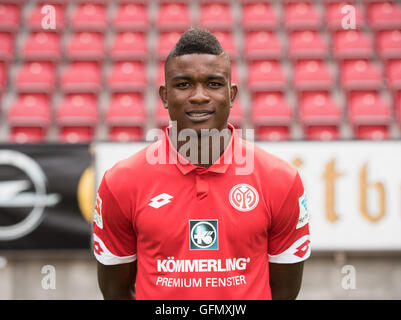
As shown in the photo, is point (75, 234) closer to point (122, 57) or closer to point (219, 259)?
point (219, 259)

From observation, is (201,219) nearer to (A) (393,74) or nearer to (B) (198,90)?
(B) (198,90)

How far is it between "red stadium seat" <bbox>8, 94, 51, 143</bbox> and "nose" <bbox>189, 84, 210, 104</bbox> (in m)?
4.05

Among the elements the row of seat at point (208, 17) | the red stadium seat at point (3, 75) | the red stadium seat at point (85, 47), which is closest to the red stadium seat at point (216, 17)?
the row of seat at point (208, 17)

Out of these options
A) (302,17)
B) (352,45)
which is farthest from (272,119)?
(302,17)

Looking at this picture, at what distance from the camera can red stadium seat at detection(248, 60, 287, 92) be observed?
18.3 feet

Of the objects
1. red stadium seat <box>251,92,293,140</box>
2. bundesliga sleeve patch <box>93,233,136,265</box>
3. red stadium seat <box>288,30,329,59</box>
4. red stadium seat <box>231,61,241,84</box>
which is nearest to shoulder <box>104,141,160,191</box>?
bundesliga sleeve patch <box>93,233,136,265</box>

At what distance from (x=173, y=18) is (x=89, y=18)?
135 cm

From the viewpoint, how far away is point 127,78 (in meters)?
5.71

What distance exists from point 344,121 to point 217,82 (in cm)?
437

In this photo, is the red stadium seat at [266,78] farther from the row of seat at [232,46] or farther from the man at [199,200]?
the man at [199,200]

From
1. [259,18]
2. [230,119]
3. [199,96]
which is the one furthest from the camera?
[259,18]

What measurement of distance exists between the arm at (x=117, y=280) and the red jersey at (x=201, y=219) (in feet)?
0.30

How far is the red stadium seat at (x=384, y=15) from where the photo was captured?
20.7 feet

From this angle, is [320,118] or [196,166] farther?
[320,118]
